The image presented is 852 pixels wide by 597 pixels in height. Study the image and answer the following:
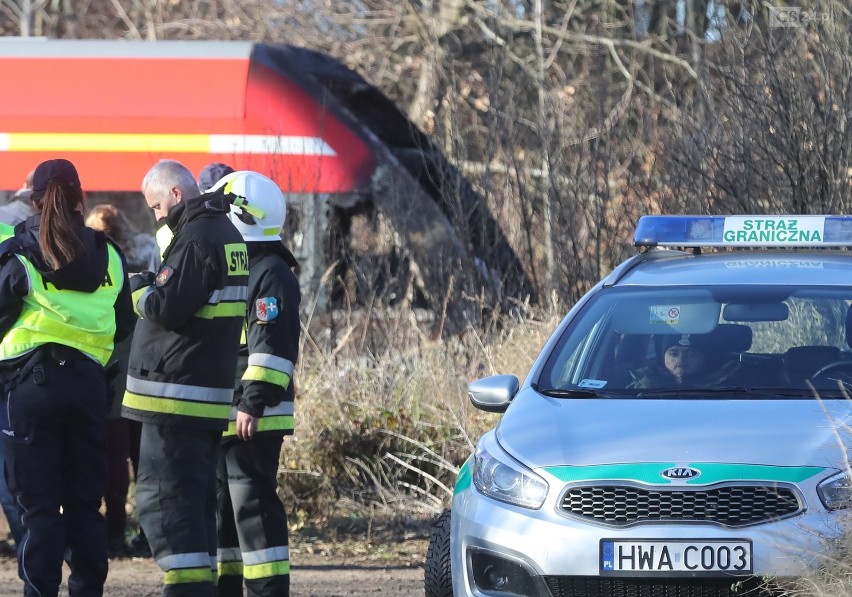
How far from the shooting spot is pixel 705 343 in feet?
16.7

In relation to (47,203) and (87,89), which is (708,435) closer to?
(47,203)

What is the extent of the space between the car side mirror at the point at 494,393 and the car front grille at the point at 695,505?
84 centimetres

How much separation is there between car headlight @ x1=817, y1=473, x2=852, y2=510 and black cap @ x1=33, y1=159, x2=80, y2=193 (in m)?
2.87

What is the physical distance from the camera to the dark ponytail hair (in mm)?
4973

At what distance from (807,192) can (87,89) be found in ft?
18.1

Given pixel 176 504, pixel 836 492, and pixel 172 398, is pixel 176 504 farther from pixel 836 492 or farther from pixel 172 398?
pixel 836 492

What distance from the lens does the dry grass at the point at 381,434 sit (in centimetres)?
746

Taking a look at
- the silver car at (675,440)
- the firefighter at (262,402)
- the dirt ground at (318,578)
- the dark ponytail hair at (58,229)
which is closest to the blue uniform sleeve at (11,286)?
the dark ponytail hair at (58,229)

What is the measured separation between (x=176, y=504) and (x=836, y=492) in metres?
2.19

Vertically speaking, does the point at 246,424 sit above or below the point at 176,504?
above

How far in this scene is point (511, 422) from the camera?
4.68 metres

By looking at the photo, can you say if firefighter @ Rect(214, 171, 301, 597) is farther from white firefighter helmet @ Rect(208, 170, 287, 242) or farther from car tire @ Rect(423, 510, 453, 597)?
car tire @ Rect(423, 510, 453, 597)

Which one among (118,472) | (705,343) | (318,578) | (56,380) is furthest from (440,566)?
(118,472)

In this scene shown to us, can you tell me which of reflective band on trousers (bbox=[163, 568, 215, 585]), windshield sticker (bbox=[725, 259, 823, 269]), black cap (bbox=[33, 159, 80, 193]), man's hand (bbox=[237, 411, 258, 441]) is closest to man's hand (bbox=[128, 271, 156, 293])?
black cap (bbox=[33, 159, 80, 193])
